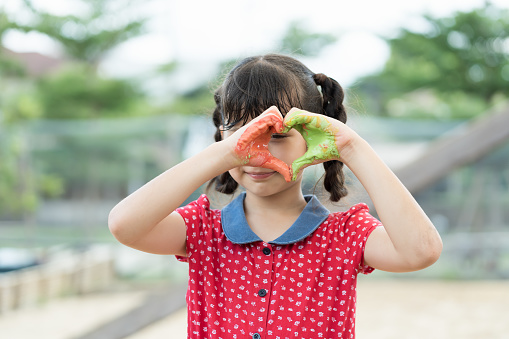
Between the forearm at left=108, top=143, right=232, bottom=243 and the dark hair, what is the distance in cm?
11

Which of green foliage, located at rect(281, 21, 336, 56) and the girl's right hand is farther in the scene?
green foliage, located at rect(281, 21, 336, 56)

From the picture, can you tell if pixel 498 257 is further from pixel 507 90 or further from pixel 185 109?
pixel 185 109

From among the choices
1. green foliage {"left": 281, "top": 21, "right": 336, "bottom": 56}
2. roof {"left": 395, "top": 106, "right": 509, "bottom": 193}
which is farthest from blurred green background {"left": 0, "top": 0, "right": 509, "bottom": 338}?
green foliage {"left": 281, "top": 21, "right": 336, "bottom": 56}

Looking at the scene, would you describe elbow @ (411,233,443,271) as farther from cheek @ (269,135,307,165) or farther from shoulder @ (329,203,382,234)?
cheek @ (269,135,307,165)

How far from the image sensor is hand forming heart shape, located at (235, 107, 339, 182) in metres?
0.97

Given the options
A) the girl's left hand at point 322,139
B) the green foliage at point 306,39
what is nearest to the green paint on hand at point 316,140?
the girl's left hand at point 322,139

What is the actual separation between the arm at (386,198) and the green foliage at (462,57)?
8043 millimetres

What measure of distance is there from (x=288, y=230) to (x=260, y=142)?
0.19 m

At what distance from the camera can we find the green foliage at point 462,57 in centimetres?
842

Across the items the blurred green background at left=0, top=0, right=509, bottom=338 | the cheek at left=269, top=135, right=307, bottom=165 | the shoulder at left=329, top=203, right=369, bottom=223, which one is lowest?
the shoulder at left=329, top=203, right=369, bottom=223

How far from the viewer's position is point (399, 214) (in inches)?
37.9

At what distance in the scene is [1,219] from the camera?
717cm

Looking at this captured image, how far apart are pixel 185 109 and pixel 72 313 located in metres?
6.31

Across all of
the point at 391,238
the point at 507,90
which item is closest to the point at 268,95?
the point at 391,238
